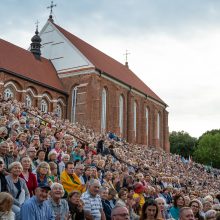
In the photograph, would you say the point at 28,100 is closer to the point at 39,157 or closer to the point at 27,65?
the point at 27,65

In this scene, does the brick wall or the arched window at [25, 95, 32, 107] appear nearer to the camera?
the arched window at [25, 95, 32, 107]

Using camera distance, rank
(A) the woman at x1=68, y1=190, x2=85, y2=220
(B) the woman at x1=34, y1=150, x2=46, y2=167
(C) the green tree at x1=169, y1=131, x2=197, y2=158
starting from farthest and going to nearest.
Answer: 1. (C) the green tree at x1=169, y1=131, x2=197, y2=158
2. (B) the woman at x1=34, y1=150, x2=46, y2=167
3. (A) the woman at x1=68, y1=190, x2=85, y2=220

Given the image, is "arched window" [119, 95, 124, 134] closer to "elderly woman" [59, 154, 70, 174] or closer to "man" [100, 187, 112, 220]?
"elderly woman" [59, 154, 70, 174]

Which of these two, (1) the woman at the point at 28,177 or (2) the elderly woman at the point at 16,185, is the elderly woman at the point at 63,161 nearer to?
(1) the woman at the point at 28,177

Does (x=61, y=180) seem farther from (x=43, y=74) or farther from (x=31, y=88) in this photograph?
(x=43, y=74)

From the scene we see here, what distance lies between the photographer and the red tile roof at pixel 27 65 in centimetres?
3412

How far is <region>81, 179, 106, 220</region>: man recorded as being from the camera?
7777 millimetres

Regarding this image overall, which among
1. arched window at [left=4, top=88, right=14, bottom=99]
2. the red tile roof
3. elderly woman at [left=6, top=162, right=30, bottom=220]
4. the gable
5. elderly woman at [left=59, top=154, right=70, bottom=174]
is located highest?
the gable

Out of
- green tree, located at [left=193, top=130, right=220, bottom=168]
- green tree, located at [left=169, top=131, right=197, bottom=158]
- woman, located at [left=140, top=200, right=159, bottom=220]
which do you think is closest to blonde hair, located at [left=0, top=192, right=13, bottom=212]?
woman, located at [left=140, top=200, right=159, bottom=220]

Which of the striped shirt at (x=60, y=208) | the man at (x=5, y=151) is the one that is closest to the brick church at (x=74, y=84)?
the man at (x=5, y=151)

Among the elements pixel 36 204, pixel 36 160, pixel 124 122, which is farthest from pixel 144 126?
pixel 36 204

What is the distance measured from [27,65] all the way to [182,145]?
4536 cm

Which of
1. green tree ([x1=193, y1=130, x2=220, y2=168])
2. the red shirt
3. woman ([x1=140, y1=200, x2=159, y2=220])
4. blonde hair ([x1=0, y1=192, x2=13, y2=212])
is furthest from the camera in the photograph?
green tree ([x1=193, y1=130, x2=220, y2=168])

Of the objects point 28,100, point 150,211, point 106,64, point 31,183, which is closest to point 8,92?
point 28,100
